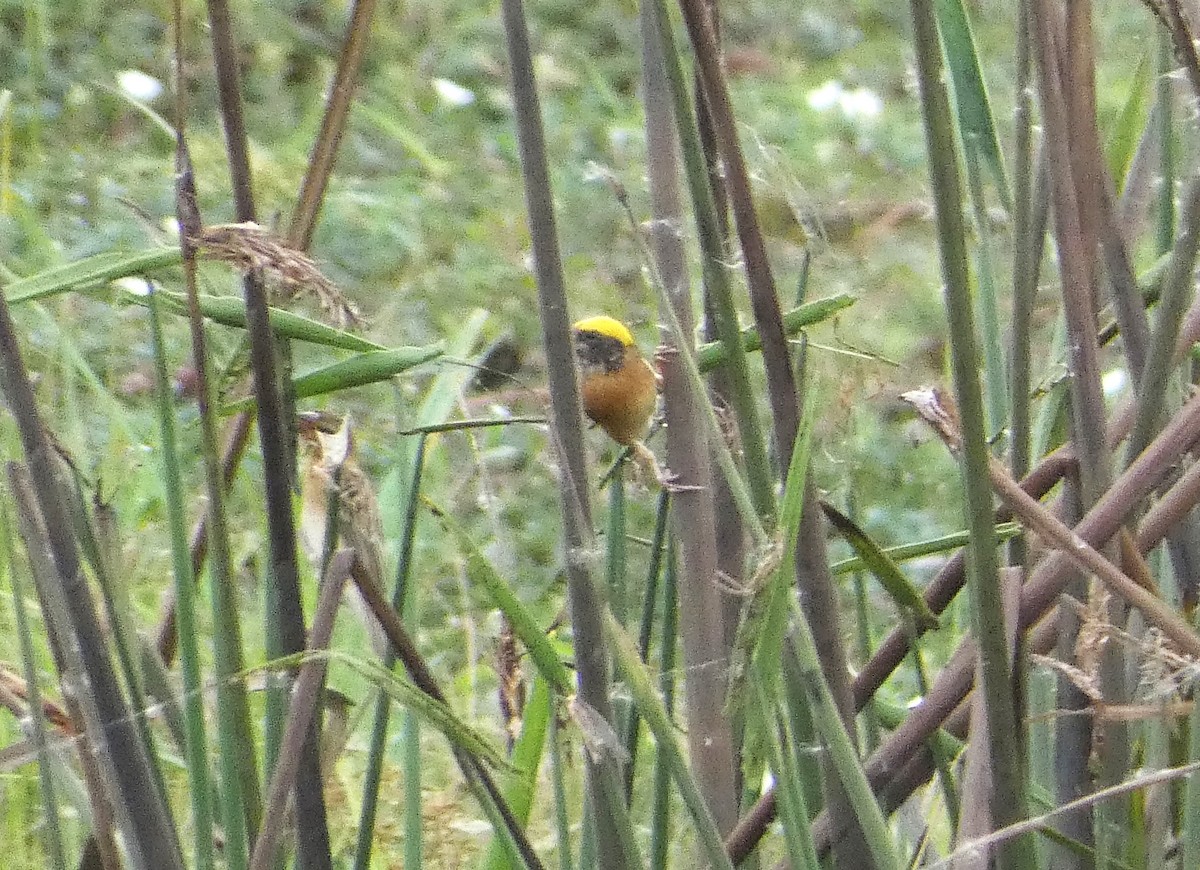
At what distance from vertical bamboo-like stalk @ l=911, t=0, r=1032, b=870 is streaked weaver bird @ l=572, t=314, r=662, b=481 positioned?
204 millimetres

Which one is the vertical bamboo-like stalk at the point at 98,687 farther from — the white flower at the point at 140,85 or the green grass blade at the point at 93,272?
the white flower at the point at 140,85

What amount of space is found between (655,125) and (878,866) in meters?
0.27

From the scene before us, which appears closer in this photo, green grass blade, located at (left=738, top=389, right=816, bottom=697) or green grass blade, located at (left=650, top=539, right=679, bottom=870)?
green grass blade, located at (left=738, top=389, right=816, bottom=697)

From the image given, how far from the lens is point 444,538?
200 centimetres

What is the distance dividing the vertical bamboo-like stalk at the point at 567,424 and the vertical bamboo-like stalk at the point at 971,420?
4.4 inches

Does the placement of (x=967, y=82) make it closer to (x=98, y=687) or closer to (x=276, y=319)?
(x=276, y=319)

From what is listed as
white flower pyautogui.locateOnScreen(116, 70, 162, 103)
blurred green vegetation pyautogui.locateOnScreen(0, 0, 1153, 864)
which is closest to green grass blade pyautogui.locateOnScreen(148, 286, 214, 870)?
blurred green vegetation pyautogui.locateOnScreen(0, 0, 1153, 864)

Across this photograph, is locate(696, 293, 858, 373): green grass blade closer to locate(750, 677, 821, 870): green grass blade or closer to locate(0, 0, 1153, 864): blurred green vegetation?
locate(750, 677, 821, 870): green grass blade

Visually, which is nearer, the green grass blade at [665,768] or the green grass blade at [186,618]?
the green grass blade at [186,618]

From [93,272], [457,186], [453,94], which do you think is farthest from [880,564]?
[453,94]

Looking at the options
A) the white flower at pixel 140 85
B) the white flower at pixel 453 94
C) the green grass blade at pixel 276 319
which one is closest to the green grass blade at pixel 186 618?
the green grass blade at pixel 276 319

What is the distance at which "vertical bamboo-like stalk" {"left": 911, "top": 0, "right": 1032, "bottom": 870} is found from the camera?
1.61 feet

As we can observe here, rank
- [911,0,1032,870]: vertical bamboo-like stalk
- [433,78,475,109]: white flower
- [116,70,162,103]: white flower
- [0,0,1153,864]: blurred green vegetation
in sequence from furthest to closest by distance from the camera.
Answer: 1. [433,78,475,109]: white flower
2. [116,70,162,103]: white flower
3. [0,0,1153,864]: blurred green vegetation
4. [911,0,1032,870]: vertical bamboo-like stalk

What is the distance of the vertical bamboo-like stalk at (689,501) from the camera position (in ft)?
2.09
